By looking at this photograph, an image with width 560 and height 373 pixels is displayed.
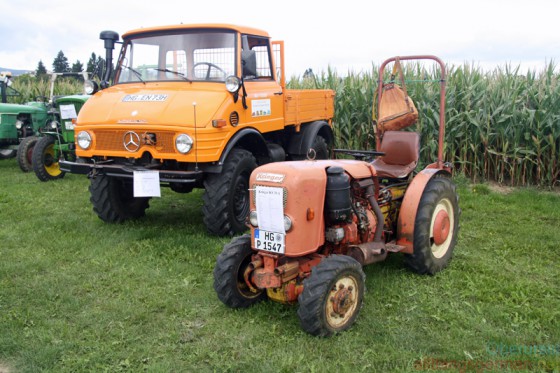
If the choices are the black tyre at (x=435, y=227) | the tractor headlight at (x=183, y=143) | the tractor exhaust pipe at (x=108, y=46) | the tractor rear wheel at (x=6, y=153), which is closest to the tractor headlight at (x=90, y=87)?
the tractor exhaust pipe at (x=108, y=46)

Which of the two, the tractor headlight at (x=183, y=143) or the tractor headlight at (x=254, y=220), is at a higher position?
the tractor headlight at (x=183, y=143)

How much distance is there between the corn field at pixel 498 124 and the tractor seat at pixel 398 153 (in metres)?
3.79

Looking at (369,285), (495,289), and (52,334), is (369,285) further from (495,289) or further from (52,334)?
(52,334)

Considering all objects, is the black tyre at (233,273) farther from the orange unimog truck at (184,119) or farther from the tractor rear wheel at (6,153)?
the tractor rear wheel at (6,153)

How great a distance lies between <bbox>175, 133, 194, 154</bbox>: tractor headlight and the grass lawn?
3.34 feet

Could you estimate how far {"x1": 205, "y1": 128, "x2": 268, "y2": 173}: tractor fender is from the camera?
553 centimetres

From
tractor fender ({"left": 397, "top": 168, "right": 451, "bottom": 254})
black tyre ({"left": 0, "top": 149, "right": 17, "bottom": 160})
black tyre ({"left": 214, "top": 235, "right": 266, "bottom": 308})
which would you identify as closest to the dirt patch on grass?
tractor fender ({"left": 397, "top": 168, "right": 451, "bottom": 254})

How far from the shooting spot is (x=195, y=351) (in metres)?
3.35

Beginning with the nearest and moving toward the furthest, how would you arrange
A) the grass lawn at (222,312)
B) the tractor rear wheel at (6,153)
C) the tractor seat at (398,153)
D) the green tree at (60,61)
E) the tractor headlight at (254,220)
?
the grass lawn at (222,312) < the tractor headlight at (254,220) < the tractor seat at (398,153) < the tractor rear wheel at (6,153) < the green tree at (60,61)

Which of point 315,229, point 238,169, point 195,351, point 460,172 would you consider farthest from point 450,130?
point 195,351

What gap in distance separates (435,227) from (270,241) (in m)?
1.80

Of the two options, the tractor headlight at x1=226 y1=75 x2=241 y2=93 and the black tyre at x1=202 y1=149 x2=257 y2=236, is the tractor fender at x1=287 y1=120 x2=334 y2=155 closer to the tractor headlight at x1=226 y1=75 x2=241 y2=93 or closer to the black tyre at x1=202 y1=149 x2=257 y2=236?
the black tyre at x1=202 y1=149 x2=257 y2=236

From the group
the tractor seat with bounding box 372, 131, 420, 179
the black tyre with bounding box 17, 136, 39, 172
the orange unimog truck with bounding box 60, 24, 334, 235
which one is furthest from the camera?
the black tyre with bounding box 17, 136, 39, 172

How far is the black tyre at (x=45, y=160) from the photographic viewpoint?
30.5 feet
